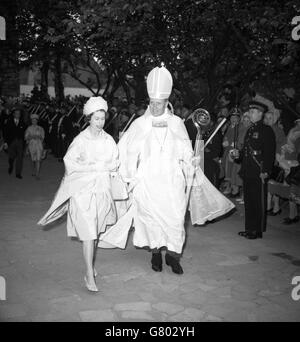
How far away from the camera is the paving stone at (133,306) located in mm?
4582

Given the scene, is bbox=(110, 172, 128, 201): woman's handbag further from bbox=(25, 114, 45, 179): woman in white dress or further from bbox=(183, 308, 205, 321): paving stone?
bbox=(25, 114, 45, 179): woman in white dress

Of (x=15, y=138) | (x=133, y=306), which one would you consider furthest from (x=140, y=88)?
(x=133, y=306)

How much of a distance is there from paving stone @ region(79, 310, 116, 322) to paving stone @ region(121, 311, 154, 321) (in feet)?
0.36

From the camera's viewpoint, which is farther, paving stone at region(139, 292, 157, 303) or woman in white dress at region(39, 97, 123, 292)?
woman in white dress at region(39, 97, 123, 292)

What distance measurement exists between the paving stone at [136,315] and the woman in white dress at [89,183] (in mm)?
665

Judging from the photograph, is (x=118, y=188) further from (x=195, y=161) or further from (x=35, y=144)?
(x=35, y=144)

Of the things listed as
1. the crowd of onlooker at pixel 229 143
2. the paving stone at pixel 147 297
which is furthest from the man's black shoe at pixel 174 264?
the crowd of onlooker at pixel 229 143

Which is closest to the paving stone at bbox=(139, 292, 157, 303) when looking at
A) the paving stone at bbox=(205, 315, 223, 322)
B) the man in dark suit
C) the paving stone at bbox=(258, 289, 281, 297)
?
the paving stone at bbox=(205, 315, 223, 322)

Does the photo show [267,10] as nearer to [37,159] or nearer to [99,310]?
[99,310]

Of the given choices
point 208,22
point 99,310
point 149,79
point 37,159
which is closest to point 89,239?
point 99,310

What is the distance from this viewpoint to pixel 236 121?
10.8 metres

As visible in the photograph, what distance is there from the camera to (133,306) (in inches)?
183

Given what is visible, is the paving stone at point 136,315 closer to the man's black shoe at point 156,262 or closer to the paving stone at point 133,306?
the paving stone at point 133,306

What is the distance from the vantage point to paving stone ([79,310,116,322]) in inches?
170
